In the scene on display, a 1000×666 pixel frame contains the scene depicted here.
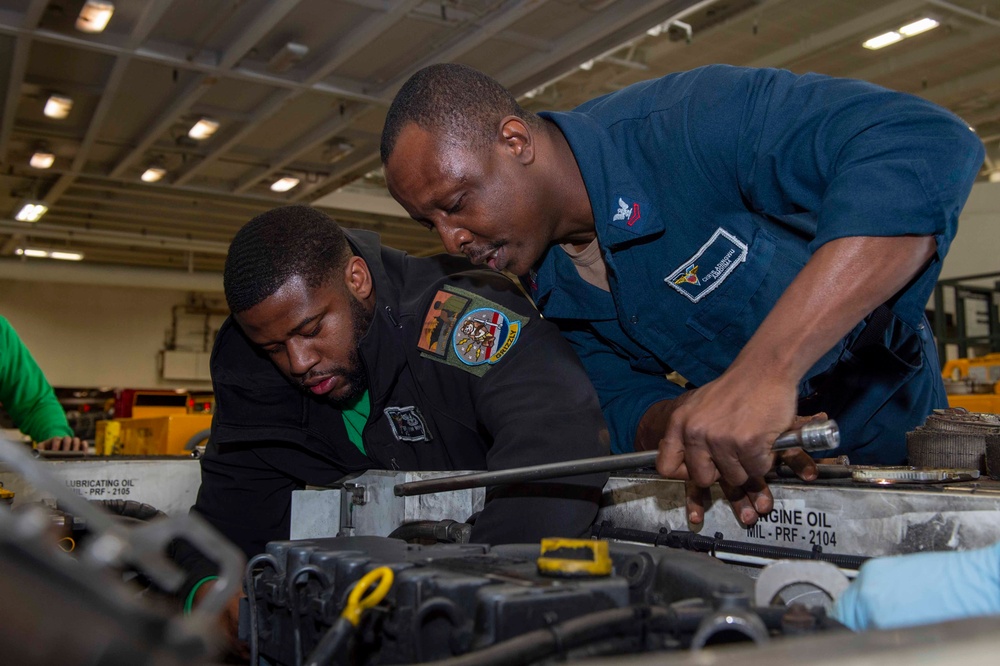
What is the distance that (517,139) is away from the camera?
154 cm

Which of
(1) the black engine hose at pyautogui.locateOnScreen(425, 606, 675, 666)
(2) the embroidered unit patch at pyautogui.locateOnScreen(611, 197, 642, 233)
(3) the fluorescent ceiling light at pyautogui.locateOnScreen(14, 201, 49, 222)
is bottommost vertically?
(1) the black engine hose at pyautogui.locateOnScreen(425, 606, 675, 666)

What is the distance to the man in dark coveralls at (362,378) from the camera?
1518mm

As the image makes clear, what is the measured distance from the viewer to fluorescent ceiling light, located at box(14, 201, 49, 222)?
8.25 meters

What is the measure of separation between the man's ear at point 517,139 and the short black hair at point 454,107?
0.06ft

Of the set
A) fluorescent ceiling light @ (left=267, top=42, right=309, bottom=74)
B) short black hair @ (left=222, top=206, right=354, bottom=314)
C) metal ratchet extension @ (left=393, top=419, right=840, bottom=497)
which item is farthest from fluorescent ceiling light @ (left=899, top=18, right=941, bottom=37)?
metal ratchet extension @ (left=393, top=419, right=840, bottom=497)

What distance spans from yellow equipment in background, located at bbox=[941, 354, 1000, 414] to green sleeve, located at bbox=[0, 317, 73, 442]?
14.1 ft

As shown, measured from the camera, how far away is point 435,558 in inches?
36.5

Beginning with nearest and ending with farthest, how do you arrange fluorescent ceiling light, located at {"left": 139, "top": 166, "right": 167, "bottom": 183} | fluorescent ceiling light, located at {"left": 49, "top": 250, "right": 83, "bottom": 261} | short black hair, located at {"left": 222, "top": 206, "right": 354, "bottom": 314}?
short black hair, located at {"left": 222, "top": 206, "right": 354, "bottom": 314}, fluorescent ceiling light, located at {"left": 139, "top": 166, "right": 167, "bottom": 183}, fluorescent ceiling light, located at {"left": 49, "top": 250, "right": 83, "bottom": 261}

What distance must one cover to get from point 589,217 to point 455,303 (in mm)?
314

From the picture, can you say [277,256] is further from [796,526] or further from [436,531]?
[796,526]

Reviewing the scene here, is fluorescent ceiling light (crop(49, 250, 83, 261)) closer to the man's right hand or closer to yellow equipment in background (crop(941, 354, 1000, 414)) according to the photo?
yellow equipment in background (crop(941, 354, 1000, 414))

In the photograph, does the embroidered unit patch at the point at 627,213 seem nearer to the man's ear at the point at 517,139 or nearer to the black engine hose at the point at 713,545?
the man's ear at the point at 517,139

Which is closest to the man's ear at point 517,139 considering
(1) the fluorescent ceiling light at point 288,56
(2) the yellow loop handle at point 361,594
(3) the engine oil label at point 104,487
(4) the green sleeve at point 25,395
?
(2) the yellow loop handle at point 361,594

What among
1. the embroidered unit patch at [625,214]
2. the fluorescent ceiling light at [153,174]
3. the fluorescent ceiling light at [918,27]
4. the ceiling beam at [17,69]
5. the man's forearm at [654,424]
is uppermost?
the fluorescent ceiling light at [918,27]
